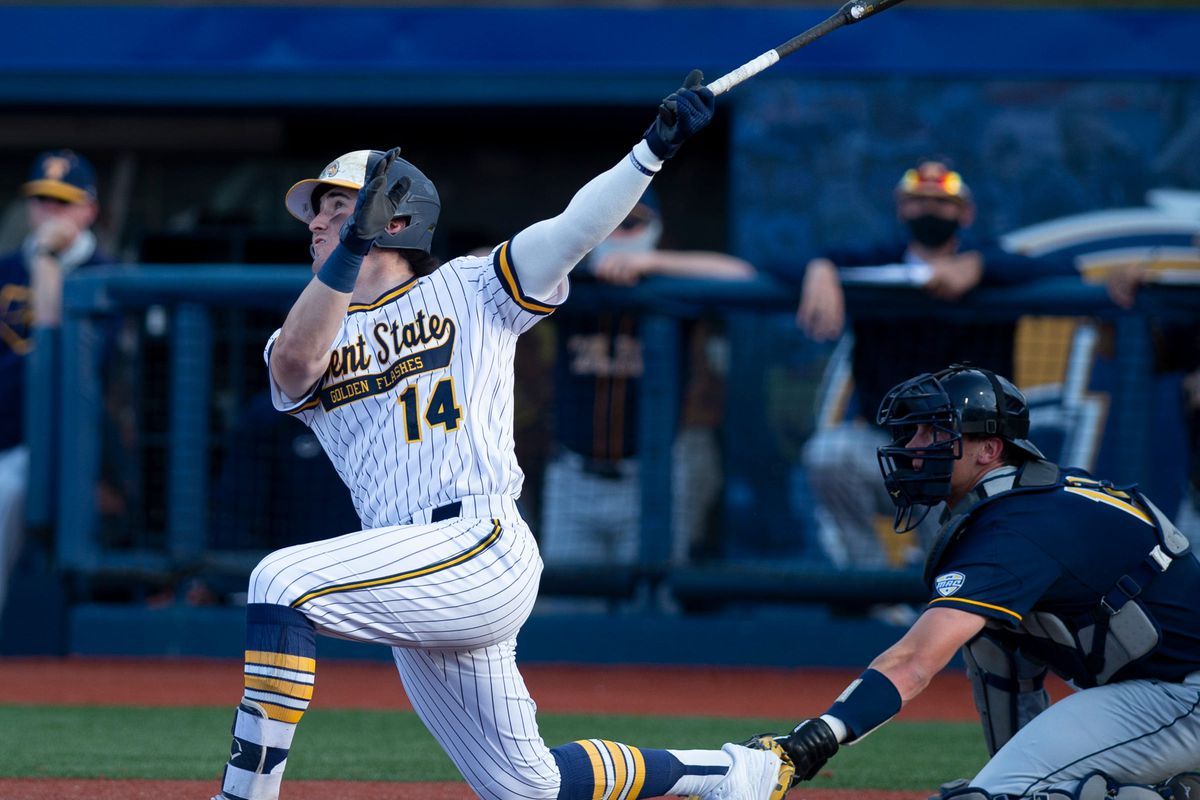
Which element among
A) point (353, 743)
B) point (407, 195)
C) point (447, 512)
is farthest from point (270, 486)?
point (447, 512)

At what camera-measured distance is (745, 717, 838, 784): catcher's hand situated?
3.00 metres

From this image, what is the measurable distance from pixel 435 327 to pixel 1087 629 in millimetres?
1477

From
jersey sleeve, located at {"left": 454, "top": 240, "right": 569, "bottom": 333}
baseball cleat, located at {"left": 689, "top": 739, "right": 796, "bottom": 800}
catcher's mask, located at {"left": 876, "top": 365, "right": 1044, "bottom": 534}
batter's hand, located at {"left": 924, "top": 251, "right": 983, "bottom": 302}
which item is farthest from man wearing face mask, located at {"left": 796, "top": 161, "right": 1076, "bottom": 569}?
baseball cleat, located at {"left": 689, "top": 739, "right": 796, "bottom": 800}

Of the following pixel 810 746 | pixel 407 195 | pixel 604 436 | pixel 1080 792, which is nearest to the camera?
pixel 810 746

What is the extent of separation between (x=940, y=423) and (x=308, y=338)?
1296 mm

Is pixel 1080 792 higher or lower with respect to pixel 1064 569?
lower

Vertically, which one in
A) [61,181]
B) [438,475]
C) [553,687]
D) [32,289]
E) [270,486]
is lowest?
[553,687]

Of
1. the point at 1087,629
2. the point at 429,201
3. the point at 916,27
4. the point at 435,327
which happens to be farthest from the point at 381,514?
the point at 916,27

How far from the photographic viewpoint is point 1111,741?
3.45 metres

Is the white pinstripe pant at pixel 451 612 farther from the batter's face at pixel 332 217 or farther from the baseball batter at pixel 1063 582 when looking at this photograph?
the baseball batter at pixel 1063 582

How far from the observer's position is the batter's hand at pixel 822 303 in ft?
21.4

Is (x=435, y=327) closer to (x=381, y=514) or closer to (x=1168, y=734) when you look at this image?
(x=381, y=514)

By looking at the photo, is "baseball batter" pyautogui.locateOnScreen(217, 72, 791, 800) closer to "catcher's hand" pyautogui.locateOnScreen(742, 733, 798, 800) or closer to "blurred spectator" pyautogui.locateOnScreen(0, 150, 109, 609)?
"catcher's hand" pyautogui.locateOnScreen(742, 733, 798, 800)

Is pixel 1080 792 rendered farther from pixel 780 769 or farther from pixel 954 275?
pixel 954 275
